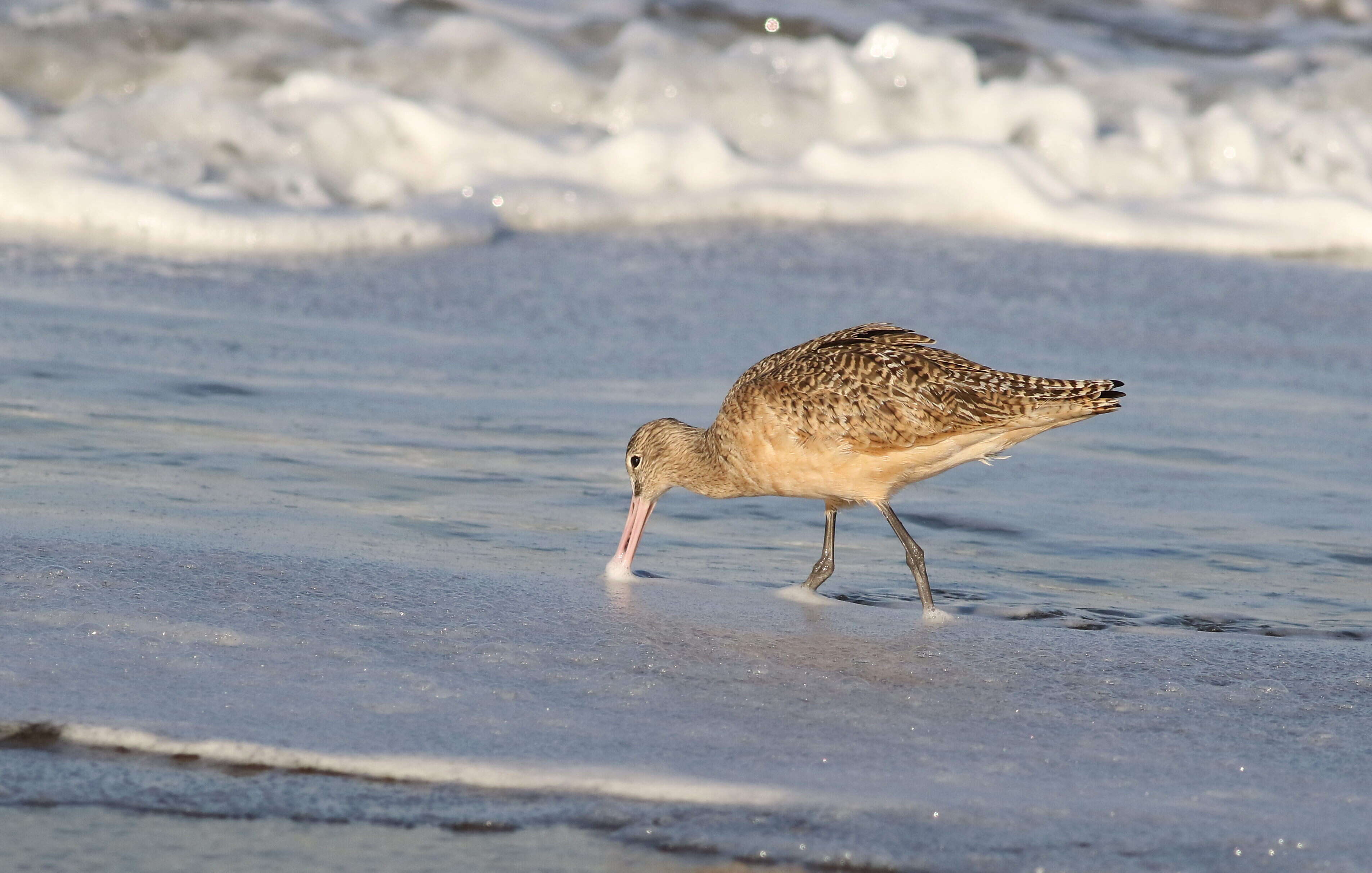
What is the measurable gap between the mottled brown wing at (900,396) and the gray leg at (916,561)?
252 mm

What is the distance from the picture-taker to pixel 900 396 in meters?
5.79

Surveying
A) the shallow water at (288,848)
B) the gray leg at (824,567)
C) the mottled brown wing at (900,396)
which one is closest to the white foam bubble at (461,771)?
the shallow water at (288,848)

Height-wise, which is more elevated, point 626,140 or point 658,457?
point 626,140

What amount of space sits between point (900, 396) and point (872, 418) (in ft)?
0.40

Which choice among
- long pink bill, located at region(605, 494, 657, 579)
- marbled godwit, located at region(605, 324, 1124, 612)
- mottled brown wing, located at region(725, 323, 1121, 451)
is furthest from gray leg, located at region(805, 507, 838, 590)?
long pink bill, located at region(605, 494, 657, 579)

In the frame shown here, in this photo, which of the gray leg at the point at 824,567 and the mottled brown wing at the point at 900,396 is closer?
the gray leg at the point at 824,567

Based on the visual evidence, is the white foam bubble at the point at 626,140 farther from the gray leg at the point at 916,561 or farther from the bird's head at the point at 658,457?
the gray leg at the point at 916,561

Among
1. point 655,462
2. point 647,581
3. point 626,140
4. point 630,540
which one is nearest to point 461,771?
point 647,581

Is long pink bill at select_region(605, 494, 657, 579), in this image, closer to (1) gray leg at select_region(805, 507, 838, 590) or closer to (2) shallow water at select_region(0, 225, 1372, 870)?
(2) shallow water at select_region(0, 225, 1372, 870)

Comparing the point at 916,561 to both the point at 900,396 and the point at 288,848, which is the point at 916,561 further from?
the point at 288,848

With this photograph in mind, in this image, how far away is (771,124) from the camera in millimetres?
14023

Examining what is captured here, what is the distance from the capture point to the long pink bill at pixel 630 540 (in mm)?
5598

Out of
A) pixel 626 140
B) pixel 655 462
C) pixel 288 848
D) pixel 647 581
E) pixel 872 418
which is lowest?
pixel 288 848

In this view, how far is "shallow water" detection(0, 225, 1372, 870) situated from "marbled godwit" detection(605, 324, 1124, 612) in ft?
1.03
